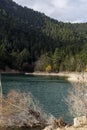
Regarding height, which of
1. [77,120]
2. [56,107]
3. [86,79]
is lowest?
[56,107]

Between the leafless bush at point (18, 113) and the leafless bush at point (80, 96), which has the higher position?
the leafless bush at point (80, 96)

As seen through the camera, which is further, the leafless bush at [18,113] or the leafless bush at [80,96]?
the leafless bush at [18,113]

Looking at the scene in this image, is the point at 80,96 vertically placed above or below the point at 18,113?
above

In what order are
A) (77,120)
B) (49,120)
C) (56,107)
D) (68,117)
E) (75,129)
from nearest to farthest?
(75,129), (77,120), (49,120), (68,117), (56,107)

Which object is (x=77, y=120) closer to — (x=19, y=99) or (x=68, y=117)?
(x=19, y=99)

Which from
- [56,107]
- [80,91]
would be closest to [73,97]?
[80,91]

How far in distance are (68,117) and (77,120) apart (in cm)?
1620

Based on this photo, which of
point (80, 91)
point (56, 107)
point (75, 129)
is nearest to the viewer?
point (75, 129)

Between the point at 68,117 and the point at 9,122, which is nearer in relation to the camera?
the point at 9,122

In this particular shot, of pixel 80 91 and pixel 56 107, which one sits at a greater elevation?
pixel 80 91

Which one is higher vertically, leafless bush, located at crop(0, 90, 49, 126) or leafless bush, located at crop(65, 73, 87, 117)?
leafless bush, located at crop(65, 73, 87, 117)

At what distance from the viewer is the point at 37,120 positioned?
3862cm

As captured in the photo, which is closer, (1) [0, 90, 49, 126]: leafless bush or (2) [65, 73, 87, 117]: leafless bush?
(2) [65, 73, 87, 117]: leafless bush

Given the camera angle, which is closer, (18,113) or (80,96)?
(80,96)
